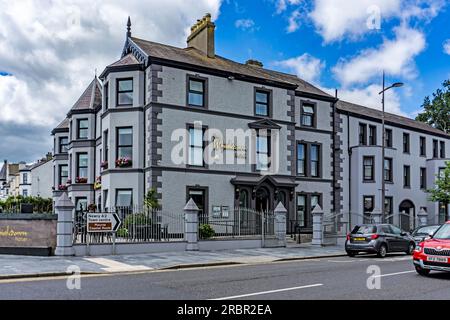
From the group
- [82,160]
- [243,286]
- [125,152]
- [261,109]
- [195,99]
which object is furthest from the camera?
[82,160]

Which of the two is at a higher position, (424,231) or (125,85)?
(125,85)

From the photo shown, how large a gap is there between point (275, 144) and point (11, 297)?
21144 millimetres

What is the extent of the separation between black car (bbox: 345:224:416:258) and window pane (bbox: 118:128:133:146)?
12347 mm

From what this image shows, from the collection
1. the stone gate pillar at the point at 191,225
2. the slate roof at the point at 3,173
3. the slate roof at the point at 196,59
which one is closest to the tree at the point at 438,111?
the slate roof at the point at 196,59

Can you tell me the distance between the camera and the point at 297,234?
28422mm

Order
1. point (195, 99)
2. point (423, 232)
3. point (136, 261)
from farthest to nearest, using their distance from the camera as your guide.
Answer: point (195, 99)
point (423, 232)
point (136, 261)

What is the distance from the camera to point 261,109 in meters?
29.9

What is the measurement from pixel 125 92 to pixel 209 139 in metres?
5.18

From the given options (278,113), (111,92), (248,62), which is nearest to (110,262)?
(111,92)

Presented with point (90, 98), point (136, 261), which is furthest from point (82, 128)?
point (136, 261)

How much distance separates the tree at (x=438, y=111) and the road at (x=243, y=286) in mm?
52501

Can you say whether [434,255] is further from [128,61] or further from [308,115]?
[308,115]

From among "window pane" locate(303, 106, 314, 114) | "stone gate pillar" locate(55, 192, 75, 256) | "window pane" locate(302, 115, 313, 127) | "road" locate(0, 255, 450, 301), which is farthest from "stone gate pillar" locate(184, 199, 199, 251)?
"window pane" locate(303, 106, 314, 114)
